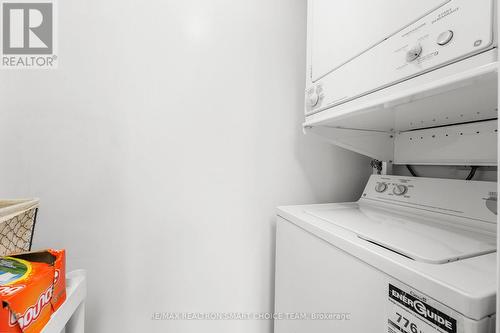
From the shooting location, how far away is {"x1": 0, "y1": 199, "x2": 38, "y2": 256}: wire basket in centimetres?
63

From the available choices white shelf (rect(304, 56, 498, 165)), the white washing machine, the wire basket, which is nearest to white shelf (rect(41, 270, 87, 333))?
the wire basket

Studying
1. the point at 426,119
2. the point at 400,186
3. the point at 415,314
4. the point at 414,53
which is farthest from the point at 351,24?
the point at 415,314

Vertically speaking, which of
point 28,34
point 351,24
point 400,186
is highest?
point 28,34

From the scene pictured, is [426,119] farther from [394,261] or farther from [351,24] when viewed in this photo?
[394,261]

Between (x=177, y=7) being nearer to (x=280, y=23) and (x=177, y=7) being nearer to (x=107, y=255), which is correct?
(x=280, y=23)

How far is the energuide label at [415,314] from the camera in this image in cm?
37

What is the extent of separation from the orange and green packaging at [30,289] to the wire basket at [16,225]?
0.17ft

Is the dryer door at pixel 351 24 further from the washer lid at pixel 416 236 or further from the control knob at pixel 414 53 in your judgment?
the washer lid at pixel 416 236

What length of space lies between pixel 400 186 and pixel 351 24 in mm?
725

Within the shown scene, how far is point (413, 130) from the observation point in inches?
40.7

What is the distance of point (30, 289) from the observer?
504mm

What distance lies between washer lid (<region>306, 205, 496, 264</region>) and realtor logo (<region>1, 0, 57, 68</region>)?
1445 millimetres

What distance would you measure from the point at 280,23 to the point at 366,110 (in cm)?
81

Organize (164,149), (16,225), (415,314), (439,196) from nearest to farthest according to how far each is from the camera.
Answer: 1. (415,314)
2. (16,225)
3. (439,196)
4. (164,149)
